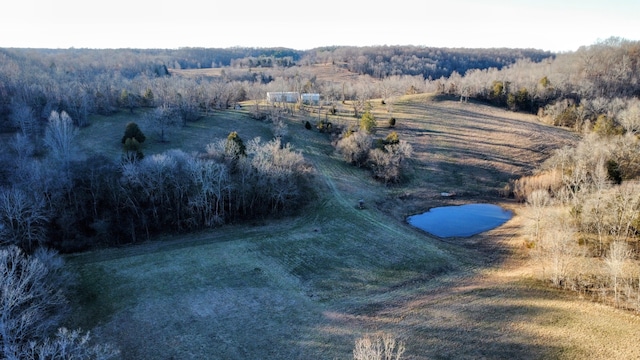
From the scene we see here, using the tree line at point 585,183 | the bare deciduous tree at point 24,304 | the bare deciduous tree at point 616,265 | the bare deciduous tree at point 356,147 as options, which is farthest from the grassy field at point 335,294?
the bare deciduous tree at point 356,147

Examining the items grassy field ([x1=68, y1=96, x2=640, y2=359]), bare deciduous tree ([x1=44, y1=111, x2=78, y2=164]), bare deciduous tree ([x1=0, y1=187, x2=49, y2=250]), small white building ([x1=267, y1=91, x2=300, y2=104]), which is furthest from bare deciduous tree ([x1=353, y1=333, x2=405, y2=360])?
small white building ([x1=267, y1=91, x2=300, y2=104])

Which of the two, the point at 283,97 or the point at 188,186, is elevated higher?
the point at 283,97

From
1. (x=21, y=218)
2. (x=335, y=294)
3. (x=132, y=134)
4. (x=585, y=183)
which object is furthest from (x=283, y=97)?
(x=335, y=294)

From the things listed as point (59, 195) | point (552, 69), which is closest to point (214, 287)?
point (59, 195)

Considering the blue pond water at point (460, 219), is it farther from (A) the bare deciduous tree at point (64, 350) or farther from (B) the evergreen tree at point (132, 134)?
(B) the evergreen tree at point (132, 134)

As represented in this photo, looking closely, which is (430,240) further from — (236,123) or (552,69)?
(552,69)

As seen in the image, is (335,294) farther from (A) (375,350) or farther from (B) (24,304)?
(B) (24,304)
